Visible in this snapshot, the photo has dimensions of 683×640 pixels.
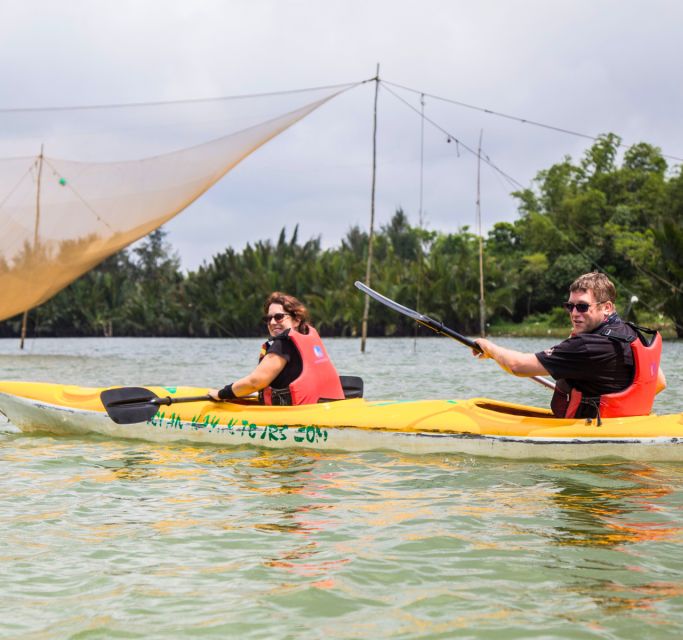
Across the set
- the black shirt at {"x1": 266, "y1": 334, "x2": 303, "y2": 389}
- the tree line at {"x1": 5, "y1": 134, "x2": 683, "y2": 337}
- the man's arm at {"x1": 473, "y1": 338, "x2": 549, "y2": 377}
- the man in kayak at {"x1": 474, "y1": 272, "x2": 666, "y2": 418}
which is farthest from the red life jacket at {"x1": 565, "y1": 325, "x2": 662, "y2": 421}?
the tree line at {"x1": 5, "y1": 134, "x2": 683, "y2": 337}

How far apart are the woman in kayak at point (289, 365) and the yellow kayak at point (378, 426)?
16 centimetres

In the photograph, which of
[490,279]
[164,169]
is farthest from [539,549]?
[490,279]

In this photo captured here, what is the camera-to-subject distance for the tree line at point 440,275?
42.6m

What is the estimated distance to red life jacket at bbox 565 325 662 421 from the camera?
19.4ft

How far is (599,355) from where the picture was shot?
5.77 m

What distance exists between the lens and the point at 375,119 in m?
25.7

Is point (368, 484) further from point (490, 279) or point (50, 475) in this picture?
point (490, 279)

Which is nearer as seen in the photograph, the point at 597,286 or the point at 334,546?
the point at 334,546

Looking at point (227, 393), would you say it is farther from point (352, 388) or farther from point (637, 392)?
Answer: point (637, 392)

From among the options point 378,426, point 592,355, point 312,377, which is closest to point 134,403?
point 312,377

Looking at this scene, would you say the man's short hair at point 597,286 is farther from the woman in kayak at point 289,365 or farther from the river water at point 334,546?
the woman in kayak at point 289,365

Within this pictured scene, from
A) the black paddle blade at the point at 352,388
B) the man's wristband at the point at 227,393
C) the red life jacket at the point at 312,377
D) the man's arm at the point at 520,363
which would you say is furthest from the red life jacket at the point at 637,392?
the man's wristband at the point at 227,393

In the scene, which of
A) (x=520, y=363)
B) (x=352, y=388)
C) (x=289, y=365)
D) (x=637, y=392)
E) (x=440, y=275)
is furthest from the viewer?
(x=440, y=275)

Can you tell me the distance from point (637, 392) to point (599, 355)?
60cm
